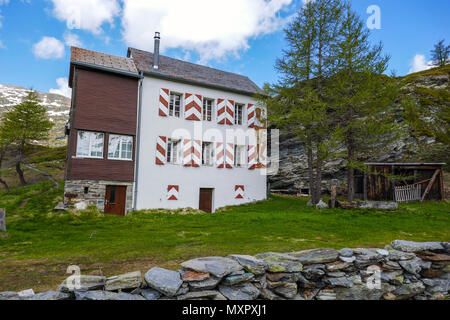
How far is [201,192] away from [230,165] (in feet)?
8.71

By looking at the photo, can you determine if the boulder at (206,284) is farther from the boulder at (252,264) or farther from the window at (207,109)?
the window at (207,109)

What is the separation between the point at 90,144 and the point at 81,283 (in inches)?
497

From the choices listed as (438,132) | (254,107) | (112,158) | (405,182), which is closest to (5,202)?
(112,158)

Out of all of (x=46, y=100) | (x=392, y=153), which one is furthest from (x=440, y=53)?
(x=46, y=100)

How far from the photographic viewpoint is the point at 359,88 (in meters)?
15.7

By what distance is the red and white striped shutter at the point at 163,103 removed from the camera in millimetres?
17303

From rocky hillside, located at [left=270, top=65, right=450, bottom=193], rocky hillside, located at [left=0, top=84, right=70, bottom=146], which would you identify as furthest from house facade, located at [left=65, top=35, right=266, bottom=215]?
rocky hillside, located at [left=0, top=84, right=70, bottom=146]

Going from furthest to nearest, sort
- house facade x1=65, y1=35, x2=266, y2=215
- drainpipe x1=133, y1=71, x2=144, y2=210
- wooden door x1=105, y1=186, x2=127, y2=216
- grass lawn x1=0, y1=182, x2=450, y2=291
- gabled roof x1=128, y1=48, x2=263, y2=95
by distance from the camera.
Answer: gabled roof x1=128, y1=48, x2=263, y2=95
drainpipe x1=133, y1=71, x2=144, y2=210
wooden door x1=105, y1=186, x2=127, y2=216
house facade x1=65, y1=35, x2=266, y2=215
grass lawn x1=0, y1=182, x2=450, y2=291

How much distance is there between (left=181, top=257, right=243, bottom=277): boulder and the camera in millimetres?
4824

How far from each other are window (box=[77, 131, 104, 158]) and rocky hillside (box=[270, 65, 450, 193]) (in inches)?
619

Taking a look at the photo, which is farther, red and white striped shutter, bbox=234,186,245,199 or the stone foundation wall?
red and white striped shutter, bbox=234,186,245,199

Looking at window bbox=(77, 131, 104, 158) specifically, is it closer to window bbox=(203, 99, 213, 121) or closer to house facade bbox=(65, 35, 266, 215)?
house facade bbox=(65, 35, 266, 215)

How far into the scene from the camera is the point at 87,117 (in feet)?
50.4
